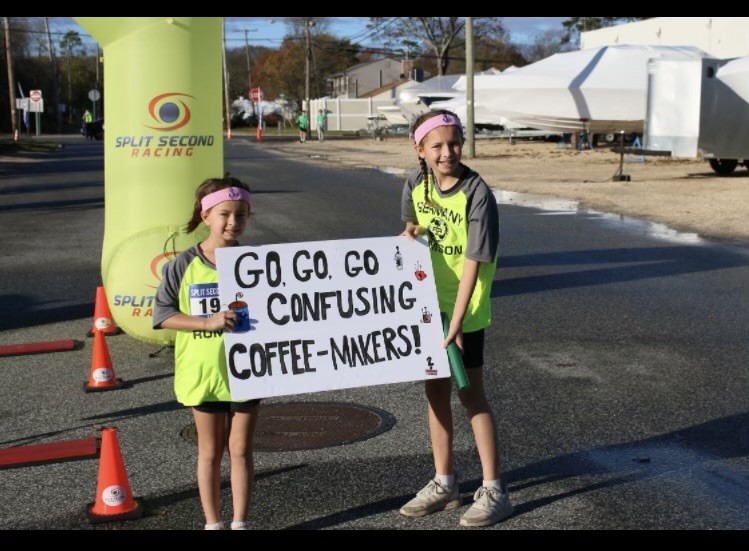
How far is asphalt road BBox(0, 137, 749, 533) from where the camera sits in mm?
5391

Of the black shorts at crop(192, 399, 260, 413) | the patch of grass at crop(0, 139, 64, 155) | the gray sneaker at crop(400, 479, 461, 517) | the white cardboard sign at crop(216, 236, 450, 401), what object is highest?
the white cardboard sign at crop(216, 236, 450, 401)

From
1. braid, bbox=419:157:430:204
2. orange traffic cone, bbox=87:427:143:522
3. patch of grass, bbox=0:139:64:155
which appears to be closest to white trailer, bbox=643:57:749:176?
braid, bbox=419:157:430:204

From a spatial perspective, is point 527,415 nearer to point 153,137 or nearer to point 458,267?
point 458,267

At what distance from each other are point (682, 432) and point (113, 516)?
3362 millimetres

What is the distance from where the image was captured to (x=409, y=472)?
19.6ft

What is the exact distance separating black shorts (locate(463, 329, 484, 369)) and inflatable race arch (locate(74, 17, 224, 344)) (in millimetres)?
4318

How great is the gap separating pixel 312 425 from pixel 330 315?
6.81ft

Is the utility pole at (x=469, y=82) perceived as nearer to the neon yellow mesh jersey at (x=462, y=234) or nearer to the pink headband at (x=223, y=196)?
the neon yellow mesh jersey at (x=462, y=234)

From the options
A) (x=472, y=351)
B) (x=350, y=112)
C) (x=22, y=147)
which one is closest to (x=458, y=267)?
(x=472, y=351)

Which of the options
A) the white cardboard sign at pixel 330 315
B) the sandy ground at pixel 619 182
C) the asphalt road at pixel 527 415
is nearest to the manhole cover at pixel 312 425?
the asphalt road at pixel 527 415

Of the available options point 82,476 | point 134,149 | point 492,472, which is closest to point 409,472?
point 492,472

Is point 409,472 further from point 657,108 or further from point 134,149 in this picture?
point 657,108

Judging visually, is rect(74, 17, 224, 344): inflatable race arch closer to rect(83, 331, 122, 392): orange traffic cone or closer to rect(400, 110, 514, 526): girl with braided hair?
rect(83, 331, 122, 392): orange traffic cone

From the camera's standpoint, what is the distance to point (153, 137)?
912 cm
